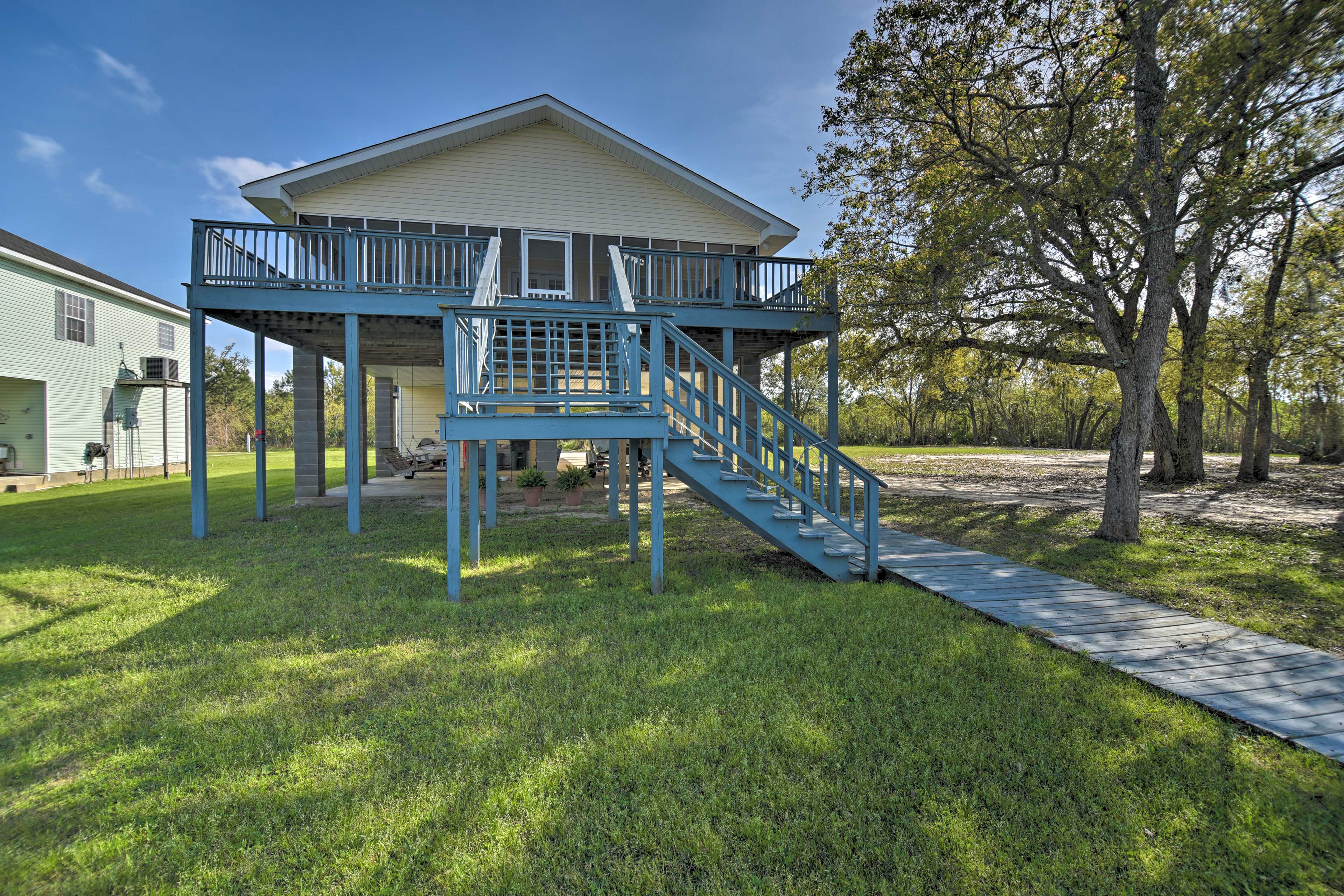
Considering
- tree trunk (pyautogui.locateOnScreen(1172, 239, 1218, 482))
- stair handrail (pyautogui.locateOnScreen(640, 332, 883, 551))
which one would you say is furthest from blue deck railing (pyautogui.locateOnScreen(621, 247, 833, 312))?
tree trunk (pyautogui.locateOnScreen(1172, 239, 1218, 482))

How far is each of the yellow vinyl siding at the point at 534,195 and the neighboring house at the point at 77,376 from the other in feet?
36.3

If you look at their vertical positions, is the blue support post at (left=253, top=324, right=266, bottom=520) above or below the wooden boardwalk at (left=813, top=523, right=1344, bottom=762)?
above

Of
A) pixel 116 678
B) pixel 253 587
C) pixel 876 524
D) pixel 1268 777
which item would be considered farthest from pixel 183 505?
pixel 1268 777

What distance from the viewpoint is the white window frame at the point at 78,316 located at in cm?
1639

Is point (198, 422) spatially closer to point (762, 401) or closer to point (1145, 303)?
point (762, 401)

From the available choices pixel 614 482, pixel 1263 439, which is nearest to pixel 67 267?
pixel 614 482

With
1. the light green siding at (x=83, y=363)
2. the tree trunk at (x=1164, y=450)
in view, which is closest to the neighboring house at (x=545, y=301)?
the tree trunk at (x=1164, y=450)

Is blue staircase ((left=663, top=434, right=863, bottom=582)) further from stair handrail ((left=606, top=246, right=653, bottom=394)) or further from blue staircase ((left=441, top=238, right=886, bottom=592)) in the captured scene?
stair handrail ((left=606, top=246, right=653, bottom=394))

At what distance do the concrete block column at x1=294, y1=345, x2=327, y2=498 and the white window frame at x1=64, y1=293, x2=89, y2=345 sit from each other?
36.2 feet

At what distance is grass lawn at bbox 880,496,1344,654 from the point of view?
4762mm

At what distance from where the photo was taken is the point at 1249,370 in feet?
40.4

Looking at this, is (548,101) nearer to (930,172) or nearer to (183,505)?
(930,172)

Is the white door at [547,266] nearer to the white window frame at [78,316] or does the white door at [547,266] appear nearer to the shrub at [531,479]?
the shrub at [531,479]

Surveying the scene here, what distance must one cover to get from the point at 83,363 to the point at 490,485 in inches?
664
